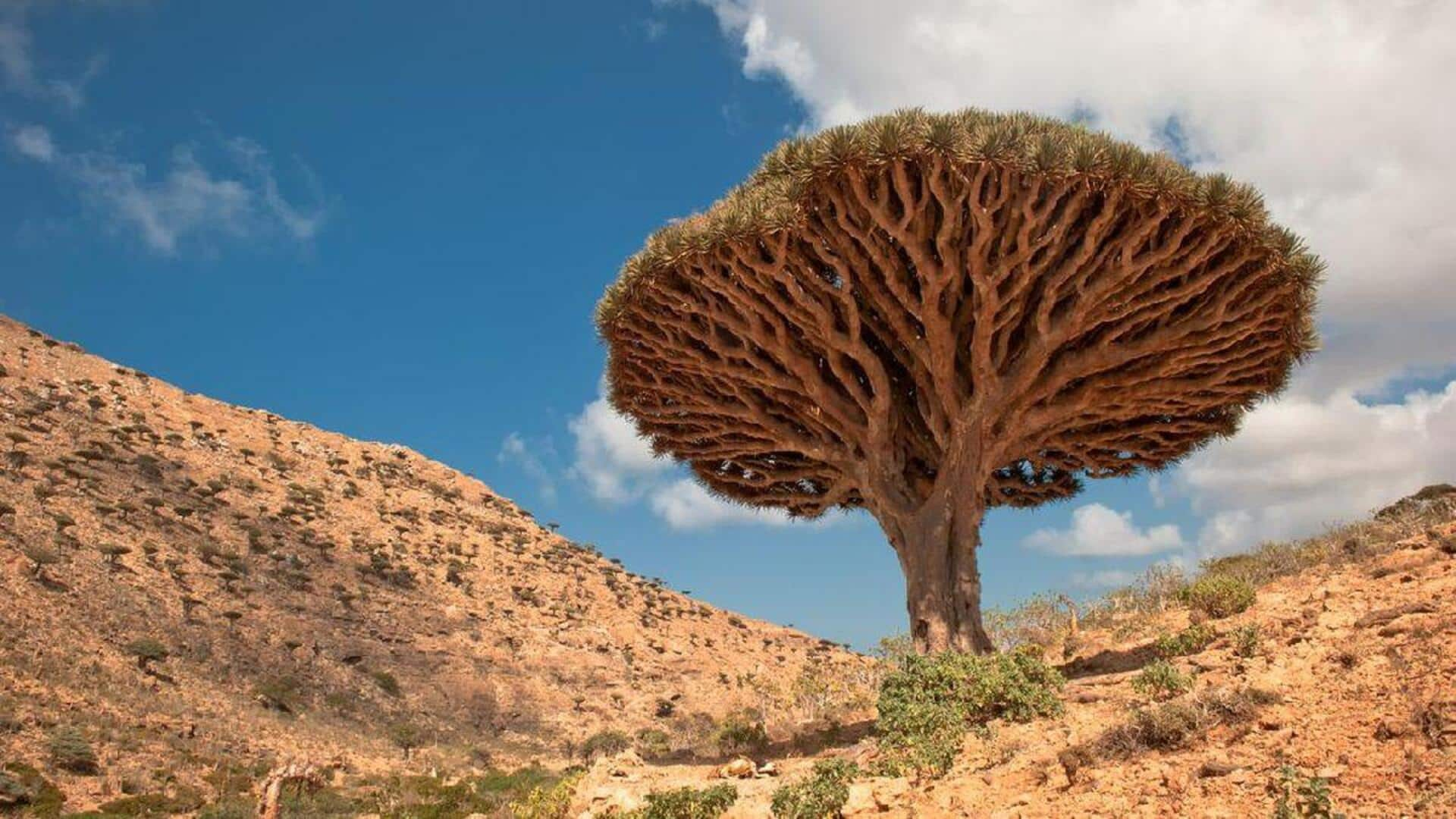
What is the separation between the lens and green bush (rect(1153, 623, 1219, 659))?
375 inches

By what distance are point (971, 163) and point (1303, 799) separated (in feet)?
21.8

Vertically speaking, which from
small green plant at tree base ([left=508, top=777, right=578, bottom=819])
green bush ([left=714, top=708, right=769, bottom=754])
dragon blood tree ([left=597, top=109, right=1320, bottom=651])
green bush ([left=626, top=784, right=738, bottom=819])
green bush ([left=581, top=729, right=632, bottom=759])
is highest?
dragon blood tree ([left=597, top=109, right=1320, bottom=651])

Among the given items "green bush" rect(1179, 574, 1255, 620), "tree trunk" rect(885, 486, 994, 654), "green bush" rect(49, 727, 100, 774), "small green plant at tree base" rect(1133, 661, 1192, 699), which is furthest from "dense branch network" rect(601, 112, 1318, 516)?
"green bush" rect(49, 727, 100, 774)

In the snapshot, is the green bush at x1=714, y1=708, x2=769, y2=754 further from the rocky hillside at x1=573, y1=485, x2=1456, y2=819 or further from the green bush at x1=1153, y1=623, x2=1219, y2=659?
the green bush at x1=1153, y1=623, x2=1219, y2=659

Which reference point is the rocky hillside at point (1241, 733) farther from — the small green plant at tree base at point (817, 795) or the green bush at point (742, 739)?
the green bush at point (742, 739)

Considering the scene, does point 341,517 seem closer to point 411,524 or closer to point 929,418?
point 411,524

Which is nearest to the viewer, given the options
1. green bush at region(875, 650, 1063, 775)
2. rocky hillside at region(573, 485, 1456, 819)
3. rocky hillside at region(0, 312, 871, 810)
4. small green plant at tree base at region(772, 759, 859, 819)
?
rocky hillside at region(573, 485, 1456, 819)

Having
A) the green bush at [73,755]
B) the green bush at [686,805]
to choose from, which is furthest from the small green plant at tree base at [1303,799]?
the green bush at [73,755]

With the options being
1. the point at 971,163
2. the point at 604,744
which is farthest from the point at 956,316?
the point at 604,744

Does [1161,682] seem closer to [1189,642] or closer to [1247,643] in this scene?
[1247,643]

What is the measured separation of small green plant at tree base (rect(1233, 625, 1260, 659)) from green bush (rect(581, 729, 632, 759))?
18909mm

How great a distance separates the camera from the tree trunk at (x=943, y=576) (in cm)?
1117

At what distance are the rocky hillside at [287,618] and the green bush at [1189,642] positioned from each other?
560 centimetres

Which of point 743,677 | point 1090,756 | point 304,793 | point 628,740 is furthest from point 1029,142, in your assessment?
point 743,677
